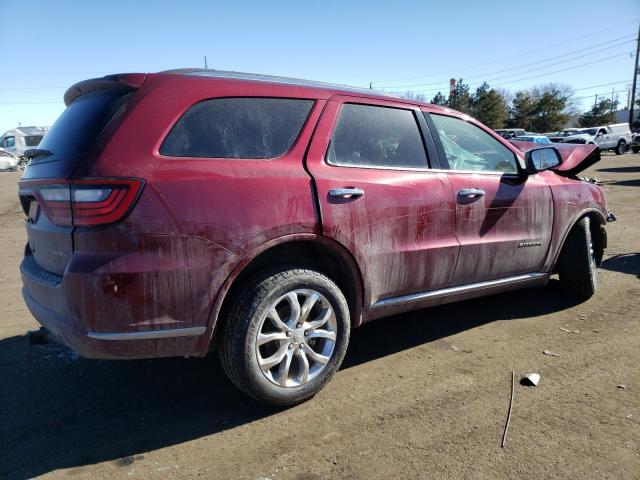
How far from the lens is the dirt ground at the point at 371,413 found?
2.42 meters

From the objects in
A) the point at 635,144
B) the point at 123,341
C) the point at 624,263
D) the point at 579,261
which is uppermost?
the point at 635,144

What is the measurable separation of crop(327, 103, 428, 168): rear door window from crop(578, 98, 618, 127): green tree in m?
68.6

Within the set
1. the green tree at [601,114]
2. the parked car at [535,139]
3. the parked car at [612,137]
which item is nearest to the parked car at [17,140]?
the parked car at [535,139]

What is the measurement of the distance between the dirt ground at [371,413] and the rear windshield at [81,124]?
4.88 ft

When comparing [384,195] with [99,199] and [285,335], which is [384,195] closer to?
[285,335]

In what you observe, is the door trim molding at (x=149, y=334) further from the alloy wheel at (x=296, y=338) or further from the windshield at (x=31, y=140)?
the windshield at (x=31, y=140)

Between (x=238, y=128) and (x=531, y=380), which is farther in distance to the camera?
(x=531, y=380)

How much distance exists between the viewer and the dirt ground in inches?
95.4

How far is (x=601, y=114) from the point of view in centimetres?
6309

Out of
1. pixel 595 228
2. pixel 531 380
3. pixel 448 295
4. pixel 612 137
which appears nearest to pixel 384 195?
pixel 448 295

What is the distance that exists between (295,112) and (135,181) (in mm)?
→ 1093

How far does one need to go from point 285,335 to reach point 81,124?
1.61 m

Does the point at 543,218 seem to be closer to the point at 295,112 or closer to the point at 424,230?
the point at 424,230

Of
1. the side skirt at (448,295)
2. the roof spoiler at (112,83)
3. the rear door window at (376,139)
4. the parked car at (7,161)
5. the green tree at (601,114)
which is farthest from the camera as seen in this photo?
the green tree at (601,114)
